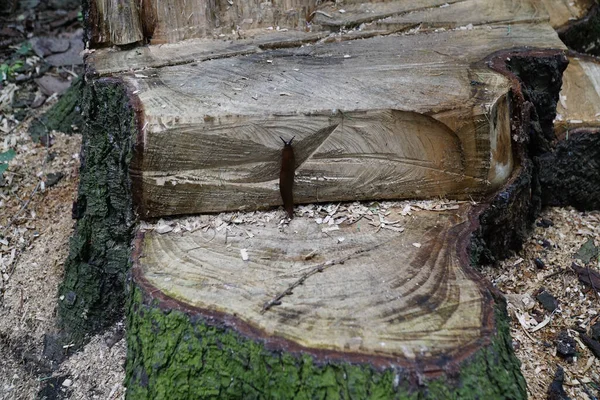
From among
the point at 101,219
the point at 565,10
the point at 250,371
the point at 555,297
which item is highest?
the point at 565,10

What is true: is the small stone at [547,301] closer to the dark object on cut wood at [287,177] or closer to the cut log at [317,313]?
the cut log at [317,313]

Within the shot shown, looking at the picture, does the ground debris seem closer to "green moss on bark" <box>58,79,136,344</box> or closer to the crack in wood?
the crack in wood

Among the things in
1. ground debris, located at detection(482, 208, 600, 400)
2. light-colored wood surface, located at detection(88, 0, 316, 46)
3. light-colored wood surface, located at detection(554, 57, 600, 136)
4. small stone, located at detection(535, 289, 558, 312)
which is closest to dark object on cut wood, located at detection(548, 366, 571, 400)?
ground debris, located at detection(482, 208, 600, 400)

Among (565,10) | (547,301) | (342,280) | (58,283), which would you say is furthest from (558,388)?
(565,10)

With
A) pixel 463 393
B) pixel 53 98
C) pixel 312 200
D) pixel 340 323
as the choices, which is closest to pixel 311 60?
pixel 312 200

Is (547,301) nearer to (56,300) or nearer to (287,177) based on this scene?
(287,177)

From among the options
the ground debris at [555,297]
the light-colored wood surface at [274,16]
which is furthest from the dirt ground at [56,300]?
the light-colored wood surface at [274,16]
